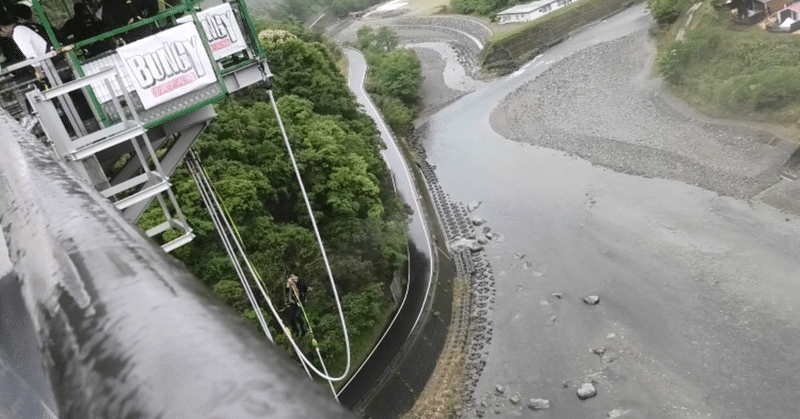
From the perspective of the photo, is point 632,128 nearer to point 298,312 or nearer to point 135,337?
point 298,312

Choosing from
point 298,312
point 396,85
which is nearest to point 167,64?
point 298,312

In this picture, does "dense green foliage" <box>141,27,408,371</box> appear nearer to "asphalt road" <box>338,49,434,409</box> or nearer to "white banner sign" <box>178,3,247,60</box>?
"asphalt road" <box>338,49,434,409</box>

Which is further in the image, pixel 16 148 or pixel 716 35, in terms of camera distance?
pixel 716 35

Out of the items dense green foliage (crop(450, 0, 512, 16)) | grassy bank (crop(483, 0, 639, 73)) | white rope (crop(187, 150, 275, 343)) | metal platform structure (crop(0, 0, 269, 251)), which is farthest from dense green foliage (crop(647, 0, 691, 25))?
metal platform structure (crop(0, 0, 269, 251))

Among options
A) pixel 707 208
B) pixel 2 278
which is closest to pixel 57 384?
pixel 2 278

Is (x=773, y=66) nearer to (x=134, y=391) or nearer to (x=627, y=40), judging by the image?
(x=627, y=40)
